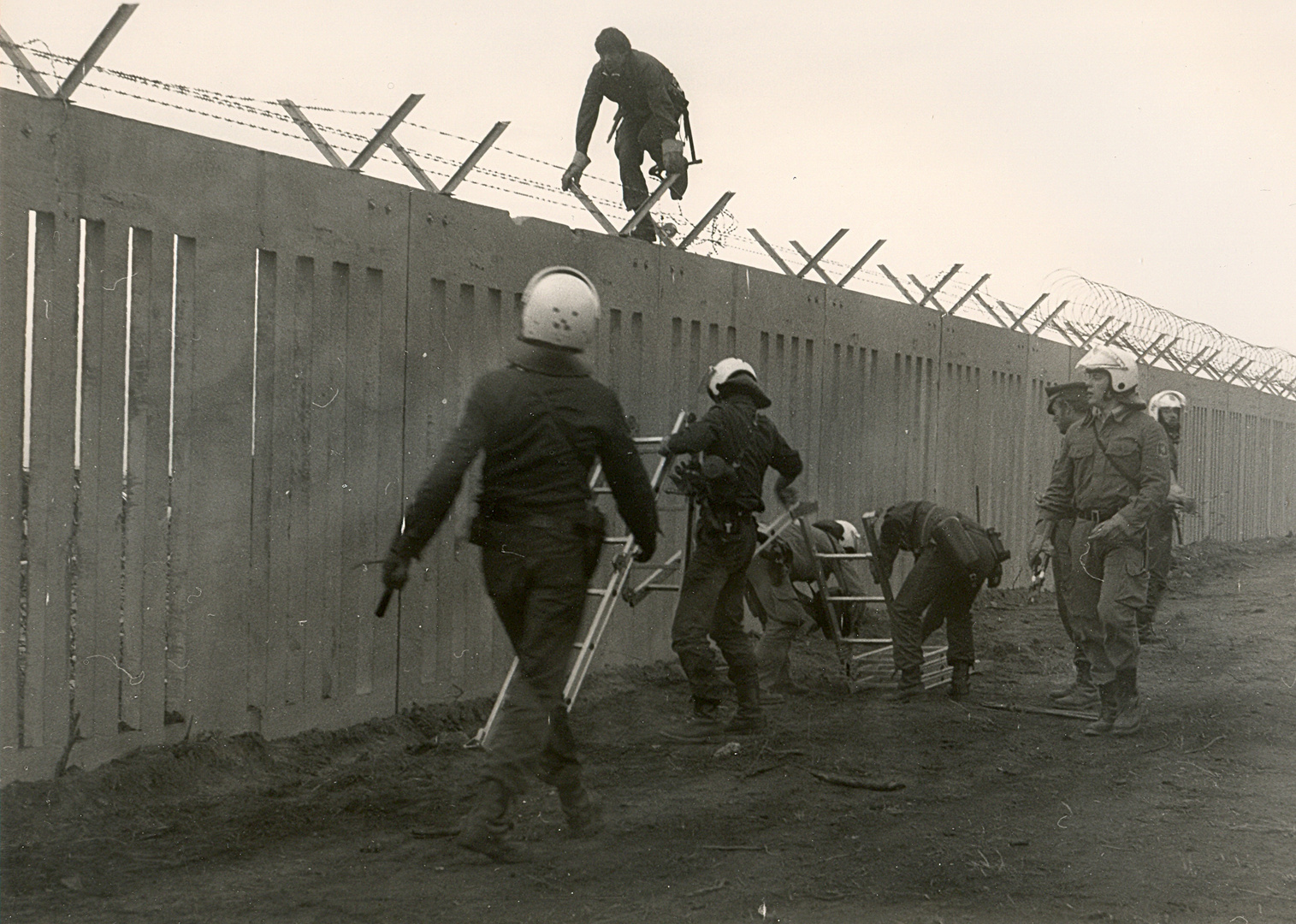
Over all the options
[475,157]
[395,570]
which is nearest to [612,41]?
[475,157]

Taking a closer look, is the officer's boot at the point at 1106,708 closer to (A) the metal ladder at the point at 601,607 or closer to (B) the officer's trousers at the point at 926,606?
(B) the officer's trousers at the point at 926,606

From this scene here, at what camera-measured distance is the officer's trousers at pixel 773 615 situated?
26.7ft

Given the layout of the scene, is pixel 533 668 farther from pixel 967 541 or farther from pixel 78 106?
pixel 967 541

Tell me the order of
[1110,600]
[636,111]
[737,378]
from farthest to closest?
[636,111] < [1110,600] < [737,378]

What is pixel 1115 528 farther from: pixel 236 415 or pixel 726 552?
pixel 236 415

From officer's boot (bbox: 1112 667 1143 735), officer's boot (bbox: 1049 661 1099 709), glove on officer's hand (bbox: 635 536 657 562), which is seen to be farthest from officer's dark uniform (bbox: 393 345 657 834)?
officer's boot (bbox: 1049 661 1099 709)

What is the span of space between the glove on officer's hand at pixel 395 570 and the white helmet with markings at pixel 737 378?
113 inches

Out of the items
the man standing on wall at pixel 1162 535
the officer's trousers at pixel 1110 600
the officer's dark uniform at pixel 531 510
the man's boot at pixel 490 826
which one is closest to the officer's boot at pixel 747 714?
the officer's trousers at pixel 1110 600

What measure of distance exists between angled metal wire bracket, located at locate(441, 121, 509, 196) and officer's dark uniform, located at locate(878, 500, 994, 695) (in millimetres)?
3270

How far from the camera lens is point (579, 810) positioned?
5223mm

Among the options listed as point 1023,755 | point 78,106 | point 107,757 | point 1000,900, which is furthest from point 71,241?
point 1023,755

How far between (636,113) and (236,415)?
14.2ft

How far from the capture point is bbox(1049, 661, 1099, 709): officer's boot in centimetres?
848

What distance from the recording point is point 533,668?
4.93 meters
